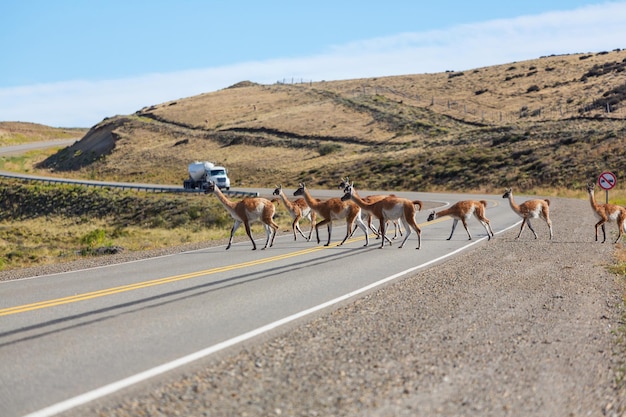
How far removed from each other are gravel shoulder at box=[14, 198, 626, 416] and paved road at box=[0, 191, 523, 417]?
0.50 m

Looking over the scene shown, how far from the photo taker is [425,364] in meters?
7.14

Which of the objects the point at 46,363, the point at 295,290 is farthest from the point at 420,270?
the point at 46,363

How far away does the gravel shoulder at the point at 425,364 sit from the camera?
19.3 feet

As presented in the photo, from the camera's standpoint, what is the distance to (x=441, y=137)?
8562 cm

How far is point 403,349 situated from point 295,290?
14.4 ft

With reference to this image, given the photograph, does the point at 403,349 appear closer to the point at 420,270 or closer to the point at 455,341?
the point at 455,341

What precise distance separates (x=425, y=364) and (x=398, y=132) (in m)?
88.2

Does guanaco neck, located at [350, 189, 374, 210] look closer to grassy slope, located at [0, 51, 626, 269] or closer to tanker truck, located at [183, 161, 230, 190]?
grassy slope, located at [0, 51, 626, 269]

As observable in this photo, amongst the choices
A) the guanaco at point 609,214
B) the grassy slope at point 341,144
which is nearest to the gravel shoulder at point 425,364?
the guanaco at point 609,214

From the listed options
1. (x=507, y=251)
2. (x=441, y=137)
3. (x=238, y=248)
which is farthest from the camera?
(x=441, y=137)

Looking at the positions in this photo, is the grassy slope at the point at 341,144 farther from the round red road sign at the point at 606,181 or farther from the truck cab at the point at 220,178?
the round red road sign at the point at 606,181

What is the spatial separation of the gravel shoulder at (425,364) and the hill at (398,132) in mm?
50351

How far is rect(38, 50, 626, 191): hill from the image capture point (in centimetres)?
6650

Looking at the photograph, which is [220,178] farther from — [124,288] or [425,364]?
[425,364]
